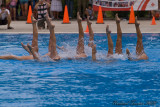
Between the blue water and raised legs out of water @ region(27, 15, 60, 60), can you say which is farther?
raised legs out of water @ region(27, 15, 60, 60)

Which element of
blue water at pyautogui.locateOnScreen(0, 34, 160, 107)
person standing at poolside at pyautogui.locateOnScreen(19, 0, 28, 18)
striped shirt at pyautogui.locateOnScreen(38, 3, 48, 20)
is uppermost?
blue water at pyautogui.locateOnScreen(0, 34, 160, 107)

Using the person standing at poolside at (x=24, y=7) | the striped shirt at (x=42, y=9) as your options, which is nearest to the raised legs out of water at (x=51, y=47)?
the striped shirt at (x=42, y=9)

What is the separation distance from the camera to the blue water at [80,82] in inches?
239

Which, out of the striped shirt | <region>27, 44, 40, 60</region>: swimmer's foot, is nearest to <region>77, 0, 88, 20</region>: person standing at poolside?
the striped shirt

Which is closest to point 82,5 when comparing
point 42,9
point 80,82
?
point 42,9

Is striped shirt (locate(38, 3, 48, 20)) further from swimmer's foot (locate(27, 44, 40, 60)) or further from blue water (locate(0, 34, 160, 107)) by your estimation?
swimmer's foot (locate(27, 44, 40, 60))

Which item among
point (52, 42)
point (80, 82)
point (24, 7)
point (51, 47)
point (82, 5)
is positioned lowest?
point (24, 7)

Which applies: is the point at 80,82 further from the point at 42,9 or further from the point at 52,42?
the point at 42,9

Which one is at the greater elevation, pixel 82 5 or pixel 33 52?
pixel 33 52

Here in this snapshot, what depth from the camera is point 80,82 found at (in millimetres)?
7332

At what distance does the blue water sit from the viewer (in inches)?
239

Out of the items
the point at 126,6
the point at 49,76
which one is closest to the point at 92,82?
the point at 49,76

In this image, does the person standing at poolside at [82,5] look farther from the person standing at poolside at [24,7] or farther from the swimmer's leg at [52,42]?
the swimmer's leg at [52,42]

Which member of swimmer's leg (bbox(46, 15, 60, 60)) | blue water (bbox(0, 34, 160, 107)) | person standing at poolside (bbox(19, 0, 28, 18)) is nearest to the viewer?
blue water (bbox(0, 34, 160, 107))
